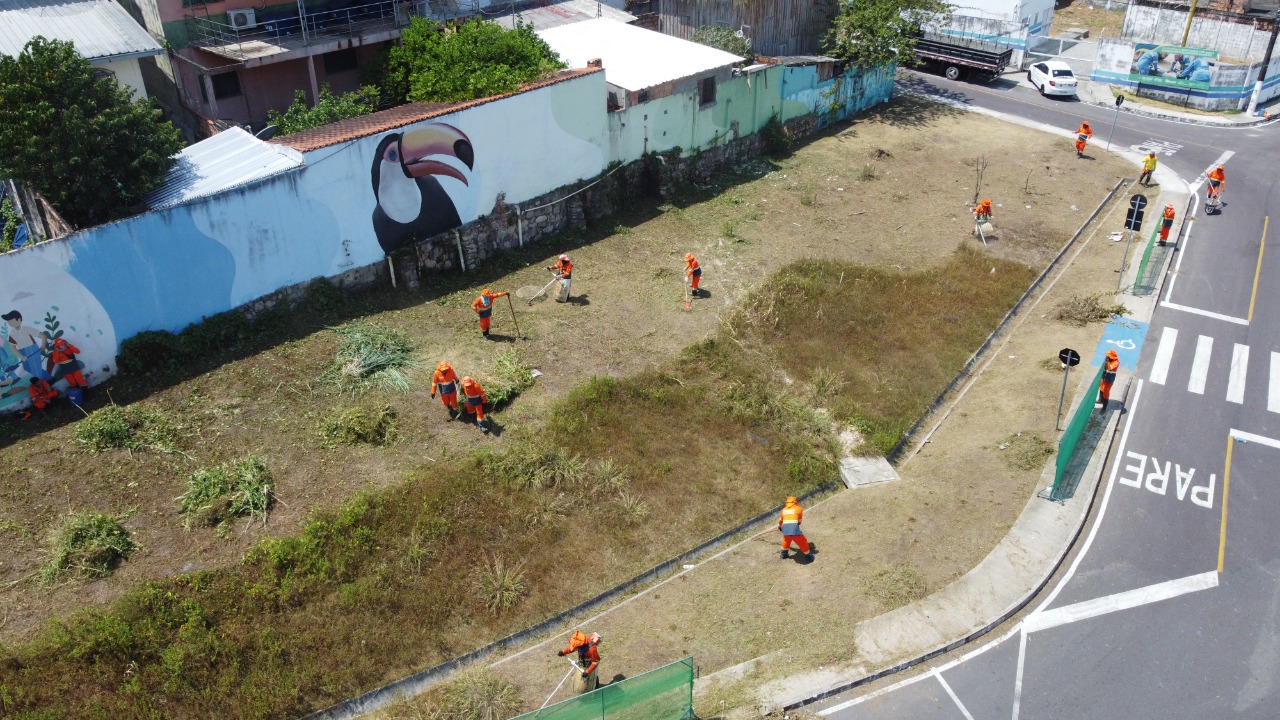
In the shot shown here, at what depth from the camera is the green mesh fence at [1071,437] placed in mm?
18328

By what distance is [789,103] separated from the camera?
33312 millimetres

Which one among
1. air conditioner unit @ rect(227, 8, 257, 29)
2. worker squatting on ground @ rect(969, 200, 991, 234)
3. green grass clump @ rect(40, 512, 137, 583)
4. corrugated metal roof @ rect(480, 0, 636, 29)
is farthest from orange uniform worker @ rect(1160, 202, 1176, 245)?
green grass clump @ rect(40, 512, 137, 583)

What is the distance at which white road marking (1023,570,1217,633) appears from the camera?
1606 cm

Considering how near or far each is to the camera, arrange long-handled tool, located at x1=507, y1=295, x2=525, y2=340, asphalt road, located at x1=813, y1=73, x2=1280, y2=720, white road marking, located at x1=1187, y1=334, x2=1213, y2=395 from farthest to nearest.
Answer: white road marking, located at x1=1187, y1=334, x2=1213, y2=395
long-handled tool, located at x1=507, y1=295, x2=525, y2=340
asphalt road, located at x1=813, y1=73, x2=1280, y2=720

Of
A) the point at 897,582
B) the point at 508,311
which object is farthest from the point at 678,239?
the point at 897,582

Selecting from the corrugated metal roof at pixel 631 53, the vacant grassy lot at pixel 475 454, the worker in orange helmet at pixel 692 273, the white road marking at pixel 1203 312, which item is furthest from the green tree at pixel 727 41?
the white road marking at pixel 1203 312

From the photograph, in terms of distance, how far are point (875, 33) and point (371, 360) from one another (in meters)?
24.7

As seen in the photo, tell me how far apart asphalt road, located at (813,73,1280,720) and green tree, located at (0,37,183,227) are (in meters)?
16.7

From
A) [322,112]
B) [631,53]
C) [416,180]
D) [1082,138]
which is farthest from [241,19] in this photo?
[1082,138]

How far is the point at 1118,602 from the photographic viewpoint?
1642 centimetres

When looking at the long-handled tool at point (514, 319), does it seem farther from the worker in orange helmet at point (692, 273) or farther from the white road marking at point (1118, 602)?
the white road marking at point (1118, 602)

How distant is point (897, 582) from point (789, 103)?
70.4ft

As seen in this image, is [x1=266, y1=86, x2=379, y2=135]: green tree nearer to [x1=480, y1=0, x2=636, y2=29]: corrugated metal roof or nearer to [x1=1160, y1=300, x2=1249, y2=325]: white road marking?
[x1=480, y1=0, x2=636, y2=29]: corrugated metal roof

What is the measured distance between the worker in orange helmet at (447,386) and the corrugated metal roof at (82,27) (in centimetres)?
1470
